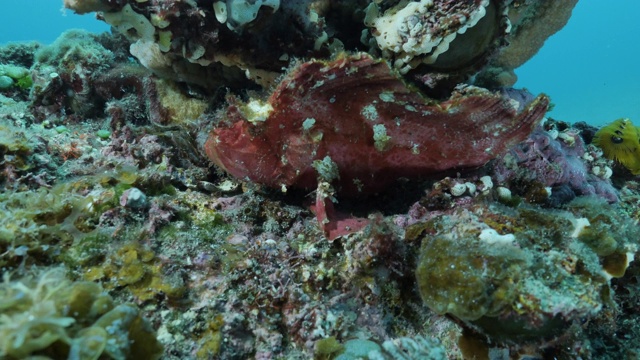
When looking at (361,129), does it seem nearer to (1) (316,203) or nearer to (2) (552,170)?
(1) (316,203)

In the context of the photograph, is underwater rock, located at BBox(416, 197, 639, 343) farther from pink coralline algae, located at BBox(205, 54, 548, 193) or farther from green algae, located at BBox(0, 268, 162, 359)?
green algae, located at BBox(0, 268, 162, 359)

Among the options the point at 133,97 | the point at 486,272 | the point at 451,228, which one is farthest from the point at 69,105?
the point at 486,272

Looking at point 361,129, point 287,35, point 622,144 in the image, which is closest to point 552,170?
point 361,129

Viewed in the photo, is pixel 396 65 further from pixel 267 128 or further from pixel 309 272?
pixel 309 272

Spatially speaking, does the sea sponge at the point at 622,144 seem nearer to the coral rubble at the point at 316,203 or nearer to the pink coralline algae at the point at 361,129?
the coral rubble at the point at 316,203

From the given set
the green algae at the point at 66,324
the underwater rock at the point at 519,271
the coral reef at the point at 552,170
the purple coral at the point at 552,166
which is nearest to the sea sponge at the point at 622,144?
the coral reef at the point at 552,170

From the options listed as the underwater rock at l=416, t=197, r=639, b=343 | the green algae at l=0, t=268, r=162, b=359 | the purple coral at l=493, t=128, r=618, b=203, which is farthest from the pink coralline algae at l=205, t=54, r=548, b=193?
the green algae at l=0, t=268, r=162, b=359
